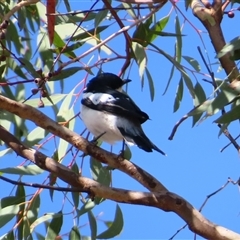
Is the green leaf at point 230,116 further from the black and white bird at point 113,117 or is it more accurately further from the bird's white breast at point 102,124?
the bird's white breast at point 102,124

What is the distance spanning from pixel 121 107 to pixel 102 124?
0.29 ft

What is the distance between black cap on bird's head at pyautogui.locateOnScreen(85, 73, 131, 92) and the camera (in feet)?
8.66

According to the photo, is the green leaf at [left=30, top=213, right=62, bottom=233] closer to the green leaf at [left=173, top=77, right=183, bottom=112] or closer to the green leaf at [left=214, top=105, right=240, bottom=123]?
the green leaf at [left=173, top=77, right=183, bottom=112]

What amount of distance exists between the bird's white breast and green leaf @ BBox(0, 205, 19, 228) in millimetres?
382

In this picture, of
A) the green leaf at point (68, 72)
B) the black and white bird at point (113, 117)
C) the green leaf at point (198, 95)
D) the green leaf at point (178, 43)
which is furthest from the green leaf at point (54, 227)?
the green leaf at point (178, 43)

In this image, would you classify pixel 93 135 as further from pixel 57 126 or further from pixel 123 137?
pixel 57 126

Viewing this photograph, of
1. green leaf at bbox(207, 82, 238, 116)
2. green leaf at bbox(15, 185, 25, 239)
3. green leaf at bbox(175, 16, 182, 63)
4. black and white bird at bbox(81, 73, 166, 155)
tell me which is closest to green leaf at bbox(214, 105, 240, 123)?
green leaf at bbox(207, 82, 238, 116)

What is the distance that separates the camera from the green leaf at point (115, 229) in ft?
7.28

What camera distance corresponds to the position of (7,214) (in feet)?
7.11

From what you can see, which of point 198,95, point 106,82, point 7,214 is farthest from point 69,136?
point 106,82

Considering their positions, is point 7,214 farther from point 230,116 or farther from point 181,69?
point 230,116

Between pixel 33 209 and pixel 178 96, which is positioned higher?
pixel 178 96

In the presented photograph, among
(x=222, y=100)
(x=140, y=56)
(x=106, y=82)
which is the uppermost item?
(x=106, y=82)

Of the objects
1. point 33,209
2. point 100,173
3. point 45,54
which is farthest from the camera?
point 45,54
